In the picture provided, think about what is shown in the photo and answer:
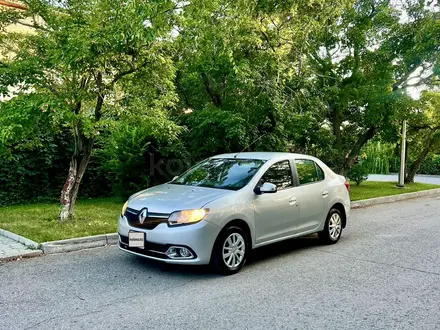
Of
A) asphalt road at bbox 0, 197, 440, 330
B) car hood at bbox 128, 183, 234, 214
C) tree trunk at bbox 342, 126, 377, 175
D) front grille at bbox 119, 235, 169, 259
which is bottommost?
asphalt road at bbox 0, 197, 440, 330

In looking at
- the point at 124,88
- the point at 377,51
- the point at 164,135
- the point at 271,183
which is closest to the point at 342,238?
the point at 271,183

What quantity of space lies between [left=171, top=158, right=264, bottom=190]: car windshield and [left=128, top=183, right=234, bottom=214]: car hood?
9.9 inches

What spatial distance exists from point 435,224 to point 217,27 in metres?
6.94

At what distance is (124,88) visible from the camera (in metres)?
8.15

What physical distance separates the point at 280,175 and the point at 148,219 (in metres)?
2.26

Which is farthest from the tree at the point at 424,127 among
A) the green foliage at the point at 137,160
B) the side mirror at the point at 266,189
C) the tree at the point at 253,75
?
the side mirror at the point at 266,189

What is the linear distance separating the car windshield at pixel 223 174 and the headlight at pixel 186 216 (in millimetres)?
829

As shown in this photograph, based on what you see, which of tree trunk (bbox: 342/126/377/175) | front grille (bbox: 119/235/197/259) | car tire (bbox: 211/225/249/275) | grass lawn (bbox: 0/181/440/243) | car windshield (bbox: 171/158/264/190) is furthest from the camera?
tree trunk (bbox: 342/126/377/175)

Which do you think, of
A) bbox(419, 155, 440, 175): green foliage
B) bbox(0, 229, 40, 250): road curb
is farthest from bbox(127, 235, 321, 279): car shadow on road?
bbox(419, 155, 440, 175): green foliage

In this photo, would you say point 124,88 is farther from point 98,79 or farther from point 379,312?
point 379,312

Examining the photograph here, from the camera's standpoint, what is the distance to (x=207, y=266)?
5.73 meters

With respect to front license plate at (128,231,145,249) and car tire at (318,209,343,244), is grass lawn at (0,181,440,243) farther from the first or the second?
car tire at (318,209,343,244)

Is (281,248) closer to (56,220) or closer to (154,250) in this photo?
(154,250)

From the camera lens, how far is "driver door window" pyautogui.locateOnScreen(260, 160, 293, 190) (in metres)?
6.19
